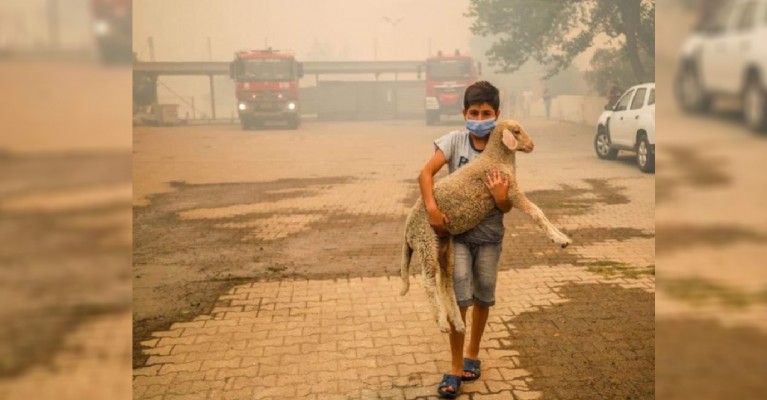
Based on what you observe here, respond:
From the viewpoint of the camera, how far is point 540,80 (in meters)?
18.8

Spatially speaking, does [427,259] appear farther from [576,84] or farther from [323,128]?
[576,84]

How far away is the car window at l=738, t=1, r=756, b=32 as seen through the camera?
131cm

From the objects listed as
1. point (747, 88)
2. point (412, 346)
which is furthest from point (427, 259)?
point (747, 88)

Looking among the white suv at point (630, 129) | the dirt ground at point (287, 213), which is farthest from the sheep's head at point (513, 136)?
the white suv at point (630, 129)

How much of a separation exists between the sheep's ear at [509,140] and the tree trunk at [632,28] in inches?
549

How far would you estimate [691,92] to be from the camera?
4.90 ft

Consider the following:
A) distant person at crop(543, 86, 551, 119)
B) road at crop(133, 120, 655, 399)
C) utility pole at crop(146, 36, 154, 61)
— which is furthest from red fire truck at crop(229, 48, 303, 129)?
distant person at crop(543, 86, 551, 119)

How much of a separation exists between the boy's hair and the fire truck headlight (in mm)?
1743

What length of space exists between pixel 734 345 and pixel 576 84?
18.0 m

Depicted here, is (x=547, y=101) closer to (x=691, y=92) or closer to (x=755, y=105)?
(x=691, y=92)

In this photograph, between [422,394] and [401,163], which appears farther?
[401,163]

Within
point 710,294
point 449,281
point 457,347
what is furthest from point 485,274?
point 710,294

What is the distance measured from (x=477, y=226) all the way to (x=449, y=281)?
12.7 inches

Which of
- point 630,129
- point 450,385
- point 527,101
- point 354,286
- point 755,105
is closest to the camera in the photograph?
point 755,105
